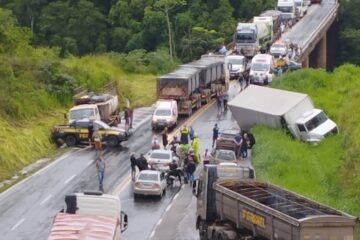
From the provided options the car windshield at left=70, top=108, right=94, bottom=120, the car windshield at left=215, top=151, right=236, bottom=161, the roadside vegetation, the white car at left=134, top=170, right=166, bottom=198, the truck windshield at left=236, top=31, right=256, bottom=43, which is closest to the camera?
the roadside vegetation

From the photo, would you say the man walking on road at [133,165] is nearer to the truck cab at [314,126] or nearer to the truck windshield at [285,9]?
the truck cab at [314,126]

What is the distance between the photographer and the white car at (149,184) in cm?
4097

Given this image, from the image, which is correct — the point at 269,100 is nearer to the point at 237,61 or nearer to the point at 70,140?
the point at 70,140

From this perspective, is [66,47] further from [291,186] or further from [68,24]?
[291,186]

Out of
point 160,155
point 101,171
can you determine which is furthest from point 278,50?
point 101,171

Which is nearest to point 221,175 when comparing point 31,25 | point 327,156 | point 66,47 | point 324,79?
point 327,156

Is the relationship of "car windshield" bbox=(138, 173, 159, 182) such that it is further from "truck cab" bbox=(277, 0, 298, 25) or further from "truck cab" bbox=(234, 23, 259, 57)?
"truck cab" bbox=(277, 0, 298, 25)

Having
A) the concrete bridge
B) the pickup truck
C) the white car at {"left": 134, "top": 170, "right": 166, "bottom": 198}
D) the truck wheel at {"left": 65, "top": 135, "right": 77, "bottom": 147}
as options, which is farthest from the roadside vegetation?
the concrete bridge

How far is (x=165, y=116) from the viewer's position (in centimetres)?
5600

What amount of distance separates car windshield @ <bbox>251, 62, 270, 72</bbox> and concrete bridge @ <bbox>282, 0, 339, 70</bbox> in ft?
46.0

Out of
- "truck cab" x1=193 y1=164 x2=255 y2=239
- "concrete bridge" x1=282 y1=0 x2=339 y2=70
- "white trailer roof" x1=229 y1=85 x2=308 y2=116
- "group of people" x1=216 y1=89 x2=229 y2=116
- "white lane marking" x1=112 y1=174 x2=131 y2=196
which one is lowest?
"concrete bridge" x1=282 y1=0 x2=339 y2=70

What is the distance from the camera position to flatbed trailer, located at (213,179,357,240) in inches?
1071

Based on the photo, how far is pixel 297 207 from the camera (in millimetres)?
29547

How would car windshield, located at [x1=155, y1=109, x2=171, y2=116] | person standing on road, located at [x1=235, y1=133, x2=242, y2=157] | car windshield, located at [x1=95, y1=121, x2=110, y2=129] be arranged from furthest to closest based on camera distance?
car windshield, located at [x1=155, y1=109, x2=171, y2=116], car windshield, located at [x1=95, y1=121, x2=110, y2=129], person standing on road, located at [x1=235, y1=133, x2=242, y2=157]
